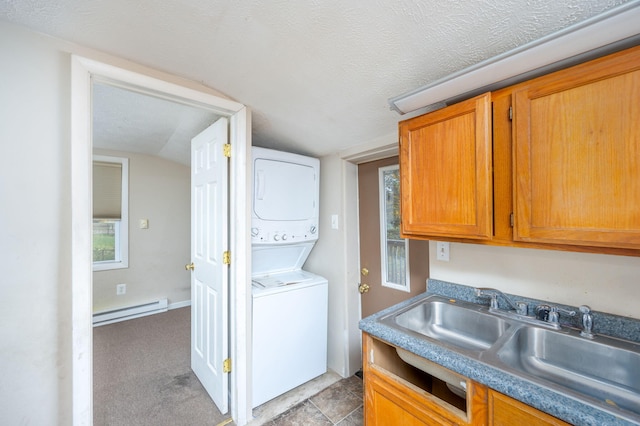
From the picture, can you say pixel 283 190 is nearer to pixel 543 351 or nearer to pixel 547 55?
pixel 547 55

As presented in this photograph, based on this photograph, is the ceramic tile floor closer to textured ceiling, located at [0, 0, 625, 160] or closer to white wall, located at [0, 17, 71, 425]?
white wall, located at [0, 17, 71, 425]

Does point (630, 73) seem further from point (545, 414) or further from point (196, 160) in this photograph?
point (196, 160)

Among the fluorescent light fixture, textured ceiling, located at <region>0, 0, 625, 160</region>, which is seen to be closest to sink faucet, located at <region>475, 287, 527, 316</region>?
the fluorescent light fixture

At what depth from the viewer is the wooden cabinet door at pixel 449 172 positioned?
1092 mm

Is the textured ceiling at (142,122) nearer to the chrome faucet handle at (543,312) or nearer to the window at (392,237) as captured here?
the window at (392,237)

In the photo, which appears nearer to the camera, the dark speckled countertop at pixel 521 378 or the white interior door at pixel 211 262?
the dark speckled countertop at pixel 521 378

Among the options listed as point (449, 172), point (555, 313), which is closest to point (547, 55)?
point (449, 172)

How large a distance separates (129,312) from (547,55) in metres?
4.48

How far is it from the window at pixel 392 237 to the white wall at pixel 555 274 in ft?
1.39

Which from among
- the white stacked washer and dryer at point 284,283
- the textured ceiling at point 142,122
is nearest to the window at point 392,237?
the white stacked washer and dryer at point 284,283

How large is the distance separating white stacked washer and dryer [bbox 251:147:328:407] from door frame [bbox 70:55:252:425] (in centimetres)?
14

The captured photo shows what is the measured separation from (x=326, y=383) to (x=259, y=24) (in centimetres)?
244

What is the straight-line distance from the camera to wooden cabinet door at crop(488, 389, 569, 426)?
0.75 m

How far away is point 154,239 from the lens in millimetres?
3619
